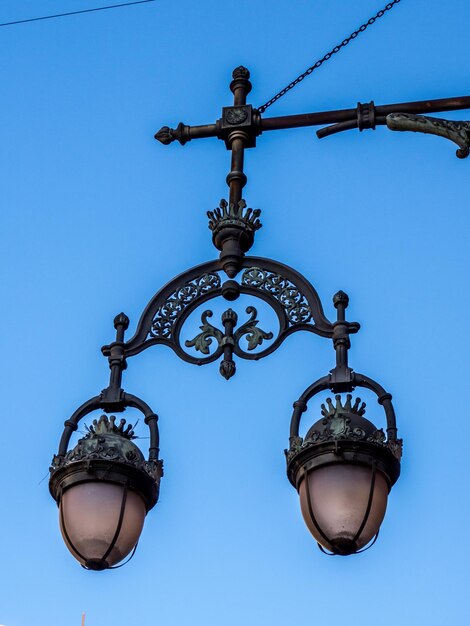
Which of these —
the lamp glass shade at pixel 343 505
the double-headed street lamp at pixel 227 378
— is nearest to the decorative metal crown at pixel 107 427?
the double-headed street lamp at pixel 227 378

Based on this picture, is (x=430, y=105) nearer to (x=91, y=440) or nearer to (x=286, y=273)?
(x=286, y=273)

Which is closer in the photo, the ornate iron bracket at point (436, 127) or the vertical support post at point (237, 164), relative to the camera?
the ornate iron bracket at point (436, 127)

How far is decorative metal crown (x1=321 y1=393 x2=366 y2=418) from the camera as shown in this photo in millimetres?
8594

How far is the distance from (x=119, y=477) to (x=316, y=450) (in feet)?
3.86

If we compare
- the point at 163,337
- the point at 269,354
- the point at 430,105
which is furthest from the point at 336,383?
the point at 430,105

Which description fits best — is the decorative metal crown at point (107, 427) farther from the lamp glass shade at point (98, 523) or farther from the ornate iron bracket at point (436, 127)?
the ornate iron bracket at point (436, 127)

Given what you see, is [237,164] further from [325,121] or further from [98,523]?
[98,523]

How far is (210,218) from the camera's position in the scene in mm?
9680

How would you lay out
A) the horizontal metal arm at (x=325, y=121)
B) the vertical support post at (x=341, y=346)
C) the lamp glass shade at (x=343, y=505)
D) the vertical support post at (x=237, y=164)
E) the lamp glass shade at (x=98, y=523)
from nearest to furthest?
the lamp glass shade at (x=343, y=505) → the lamp glass shade at (x=98, y=523) → the vertical support post at (x=341, y=346) → the horizontal metal arm at (x=325, y=121) → the vertical support post at (x=237, y=164)

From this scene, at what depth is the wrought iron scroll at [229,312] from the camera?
9.07 m

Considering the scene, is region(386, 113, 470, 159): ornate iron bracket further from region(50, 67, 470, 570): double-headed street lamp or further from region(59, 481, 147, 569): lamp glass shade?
Answer: region(59, 481, 147, 569): lamp glass shade

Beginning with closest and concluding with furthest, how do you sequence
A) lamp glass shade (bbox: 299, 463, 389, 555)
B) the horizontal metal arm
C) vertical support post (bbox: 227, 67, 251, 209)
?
lamp glass shade (bbox: 299, 463, 389, 555), the horizontal metal arm, vertical support post (bbox: 227, 67, 251, 209)

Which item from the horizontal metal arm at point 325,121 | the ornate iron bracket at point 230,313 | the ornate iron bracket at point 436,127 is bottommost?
the ornate iron bracket at point 230,313

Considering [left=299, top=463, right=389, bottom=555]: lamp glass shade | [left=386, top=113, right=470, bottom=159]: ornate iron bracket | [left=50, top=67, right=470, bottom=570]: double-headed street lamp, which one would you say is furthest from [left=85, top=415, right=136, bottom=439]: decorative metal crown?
[left=386, top=113, right=470, bottom=159]: ornate iron bracket
